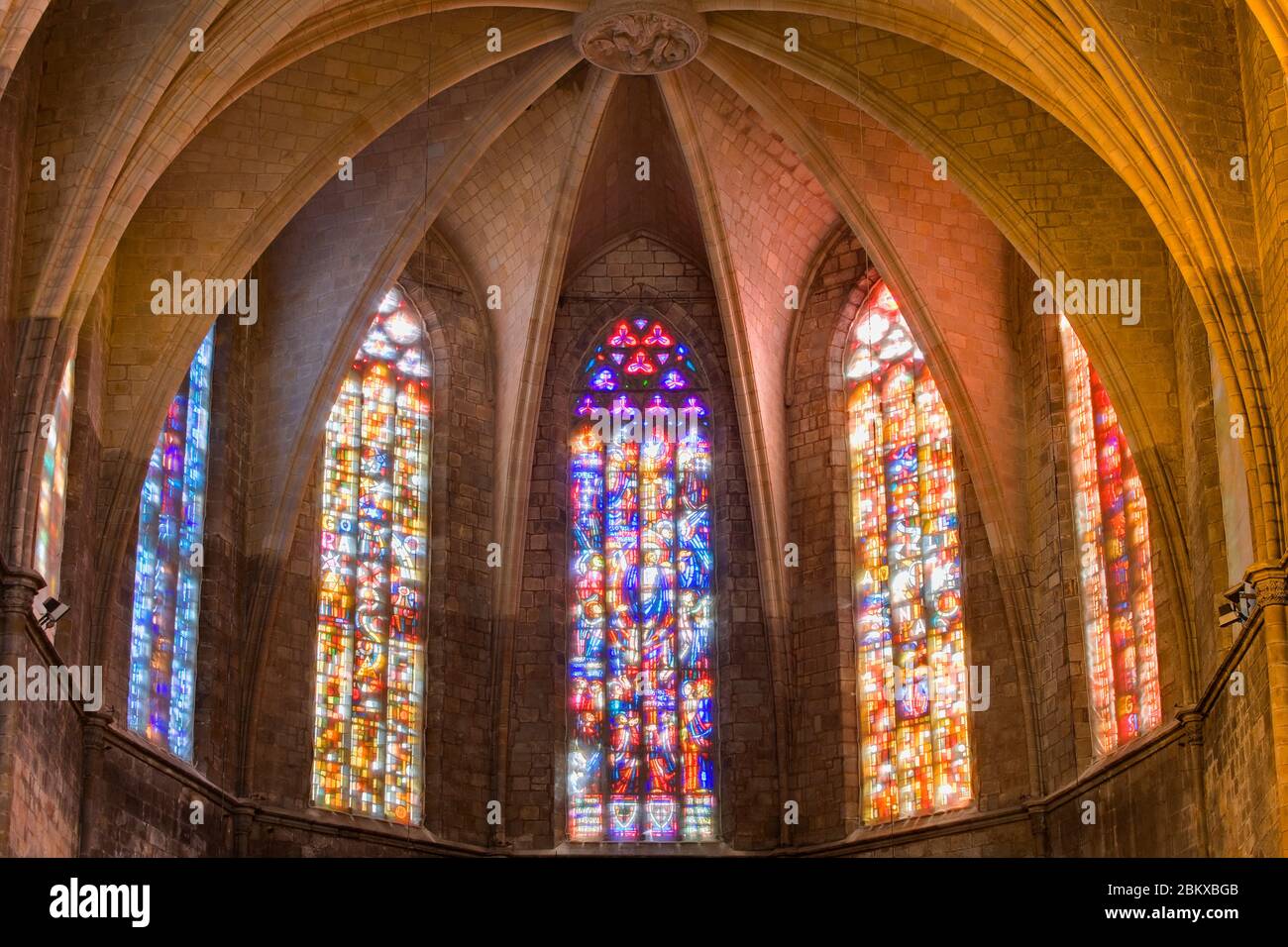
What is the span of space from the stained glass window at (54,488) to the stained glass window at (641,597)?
6598 millimetres

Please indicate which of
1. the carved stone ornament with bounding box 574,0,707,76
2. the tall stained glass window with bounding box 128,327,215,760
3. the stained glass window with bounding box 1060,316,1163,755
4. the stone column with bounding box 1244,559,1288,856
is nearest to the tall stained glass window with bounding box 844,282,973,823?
the stained glass window with bounding box 1060,316,1163,755

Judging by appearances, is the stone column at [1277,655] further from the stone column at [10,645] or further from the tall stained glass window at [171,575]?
the tall stained glass window at [171,575]

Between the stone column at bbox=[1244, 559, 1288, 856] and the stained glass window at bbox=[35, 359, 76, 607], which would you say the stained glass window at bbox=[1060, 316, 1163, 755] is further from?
the stained glass window at bbox=[35, 359, 76, 607]

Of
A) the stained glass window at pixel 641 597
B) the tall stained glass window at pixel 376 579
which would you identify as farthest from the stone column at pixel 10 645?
the stained glass window at pixel 641 597

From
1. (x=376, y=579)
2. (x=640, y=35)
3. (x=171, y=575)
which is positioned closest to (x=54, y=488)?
(x=171, y=575)

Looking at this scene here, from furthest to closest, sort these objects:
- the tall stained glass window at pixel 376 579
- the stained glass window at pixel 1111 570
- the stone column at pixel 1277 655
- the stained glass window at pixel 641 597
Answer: the stained glass window at pixel 641 597 < the tall stained glass window at pixel 376 579 < the stained glass window at pixel 1111 570 < the stone column at pixel 1277 655

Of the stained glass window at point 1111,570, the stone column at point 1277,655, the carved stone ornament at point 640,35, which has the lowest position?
the stone column at point 1277,655

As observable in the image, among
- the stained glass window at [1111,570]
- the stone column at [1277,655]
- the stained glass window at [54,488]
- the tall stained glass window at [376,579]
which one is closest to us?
the stone column at [1277,655]

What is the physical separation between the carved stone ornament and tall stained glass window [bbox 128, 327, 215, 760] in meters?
4.49

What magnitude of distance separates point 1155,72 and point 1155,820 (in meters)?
6.26

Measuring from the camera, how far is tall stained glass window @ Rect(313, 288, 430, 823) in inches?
996

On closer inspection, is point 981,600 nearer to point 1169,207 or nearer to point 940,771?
point 940,771

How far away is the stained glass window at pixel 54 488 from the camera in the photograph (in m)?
20.8
